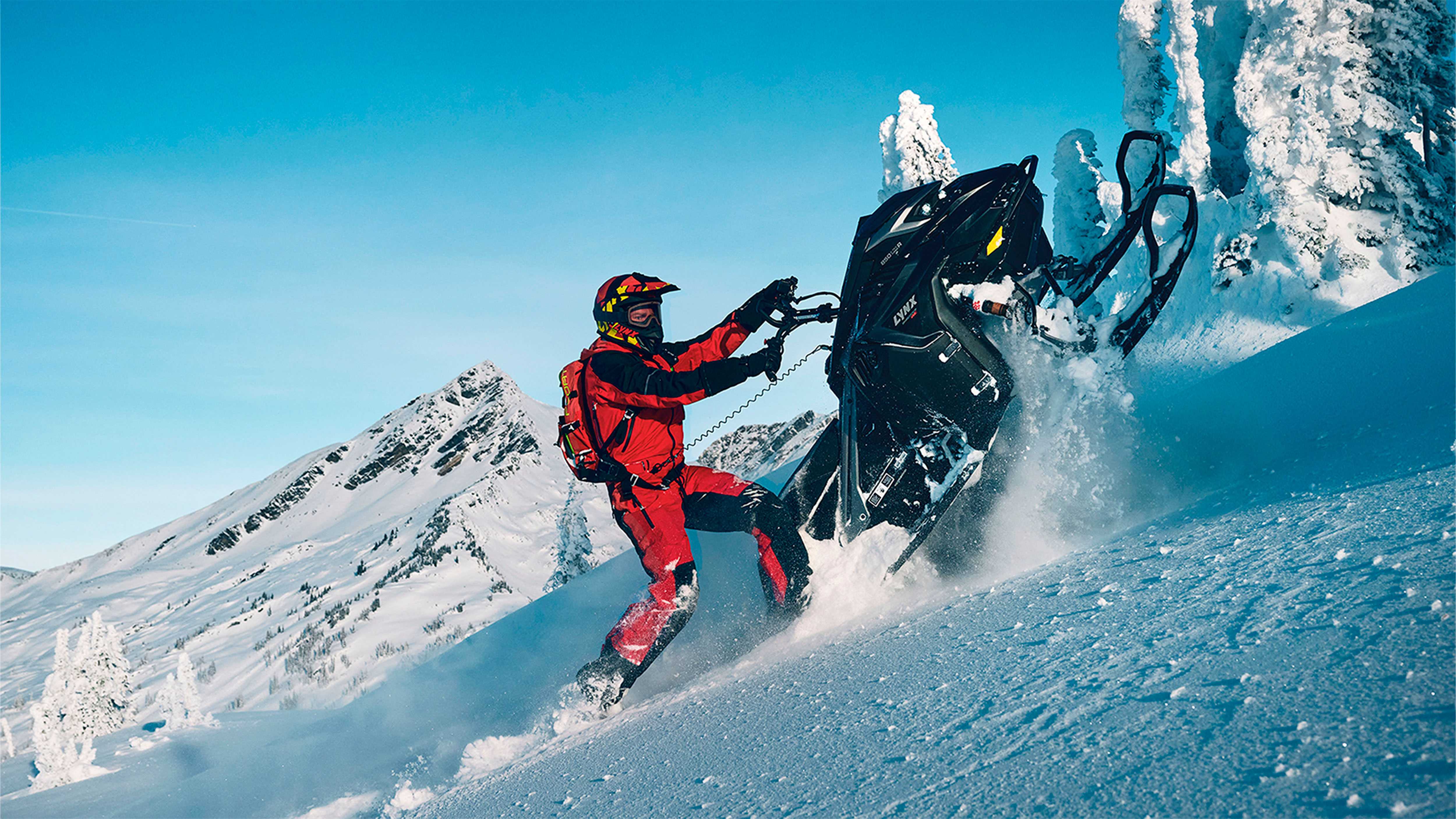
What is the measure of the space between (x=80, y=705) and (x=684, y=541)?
20348 mm

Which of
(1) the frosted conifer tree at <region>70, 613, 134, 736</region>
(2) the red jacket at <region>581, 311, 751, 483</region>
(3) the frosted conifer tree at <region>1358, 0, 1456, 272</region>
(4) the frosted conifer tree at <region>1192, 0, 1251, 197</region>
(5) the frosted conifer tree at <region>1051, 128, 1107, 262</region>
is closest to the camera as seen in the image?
(2) the red jacket at <region>581, 311, 751, 483</region>

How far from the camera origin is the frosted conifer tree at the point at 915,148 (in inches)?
1077

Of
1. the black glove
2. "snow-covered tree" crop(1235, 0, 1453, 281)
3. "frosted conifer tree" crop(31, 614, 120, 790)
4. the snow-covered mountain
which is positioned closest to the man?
the black glove

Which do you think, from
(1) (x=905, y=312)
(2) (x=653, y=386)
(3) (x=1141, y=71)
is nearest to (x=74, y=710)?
(2) (x=653, y=386)

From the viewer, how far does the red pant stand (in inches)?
172

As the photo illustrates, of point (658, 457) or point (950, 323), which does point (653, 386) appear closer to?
point (658, 457)

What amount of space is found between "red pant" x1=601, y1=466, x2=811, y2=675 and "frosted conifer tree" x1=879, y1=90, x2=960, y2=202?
24.5 metres

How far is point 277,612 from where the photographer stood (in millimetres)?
46281

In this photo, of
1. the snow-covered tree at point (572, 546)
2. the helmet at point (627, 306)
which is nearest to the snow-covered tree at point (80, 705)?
the helmet at point (627, 306)

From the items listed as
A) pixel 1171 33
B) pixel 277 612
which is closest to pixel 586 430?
pixel 1171 33

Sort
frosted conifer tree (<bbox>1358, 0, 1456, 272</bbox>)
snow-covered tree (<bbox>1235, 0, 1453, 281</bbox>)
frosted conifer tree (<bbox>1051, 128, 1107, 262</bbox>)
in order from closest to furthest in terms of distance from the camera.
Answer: frosted conifer tree (<bbox>1358, 0, 1456, 272</bbox>) < snow-covered tree (<bbox>1235, 0, 1453, 281</bbox>) < frosted conifer tree (<bbox>1051, 128, 1107, 262</bbox>)

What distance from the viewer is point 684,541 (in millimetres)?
4523

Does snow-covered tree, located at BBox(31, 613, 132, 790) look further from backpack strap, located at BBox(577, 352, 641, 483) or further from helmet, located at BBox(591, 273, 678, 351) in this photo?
helmet, located at BBox(591, 273, 678, 351)

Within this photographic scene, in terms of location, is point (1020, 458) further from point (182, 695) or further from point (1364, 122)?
point (1364, 122)
